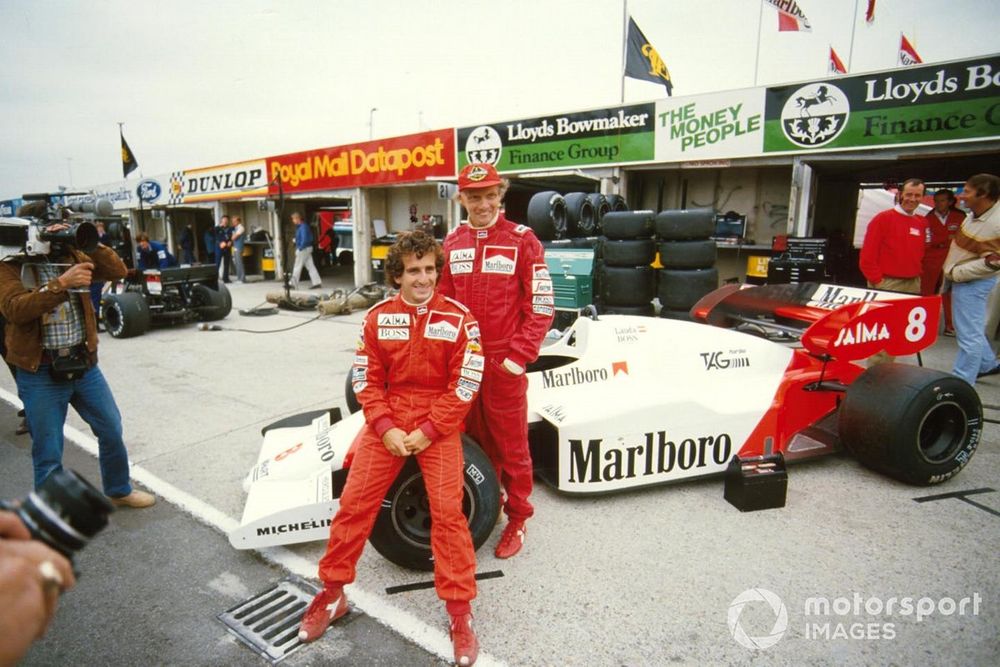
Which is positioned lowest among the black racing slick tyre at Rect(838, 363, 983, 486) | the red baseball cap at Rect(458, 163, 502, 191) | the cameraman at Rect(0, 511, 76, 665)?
the black racing slick tyre at Rect(838, 363, 983, 486)

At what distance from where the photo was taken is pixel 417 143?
45.8 feet

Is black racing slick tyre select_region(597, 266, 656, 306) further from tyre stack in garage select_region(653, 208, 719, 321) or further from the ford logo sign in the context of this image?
the ford logo sign

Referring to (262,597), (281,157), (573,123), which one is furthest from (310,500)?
(281,157)

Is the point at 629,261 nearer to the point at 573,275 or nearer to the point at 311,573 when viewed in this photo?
the point at 573,275

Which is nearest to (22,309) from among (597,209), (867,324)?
(867,324)

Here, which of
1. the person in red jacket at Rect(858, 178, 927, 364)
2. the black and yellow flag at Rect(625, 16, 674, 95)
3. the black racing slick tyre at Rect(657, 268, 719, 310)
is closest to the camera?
the person in red jacket at Rect(858, 178, 927, 364)

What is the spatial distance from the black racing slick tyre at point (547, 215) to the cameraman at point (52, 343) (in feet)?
18.8

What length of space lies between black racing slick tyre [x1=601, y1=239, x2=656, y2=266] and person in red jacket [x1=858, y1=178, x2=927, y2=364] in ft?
8.62

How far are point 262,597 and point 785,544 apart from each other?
254 centimetres

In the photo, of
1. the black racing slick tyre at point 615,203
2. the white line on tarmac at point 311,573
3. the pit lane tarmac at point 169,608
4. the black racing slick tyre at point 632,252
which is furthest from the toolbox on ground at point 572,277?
the pit lane tarmac at point 169,608

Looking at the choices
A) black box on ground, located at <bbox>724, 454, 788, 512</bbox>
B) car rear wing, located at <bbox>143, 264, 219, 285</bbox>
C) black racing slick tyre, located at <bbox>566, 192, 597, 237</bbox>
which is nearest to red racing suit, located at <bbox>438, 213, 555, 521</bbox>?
black box on ground, located at <bbox>724, 454, 788, 512</bbox>

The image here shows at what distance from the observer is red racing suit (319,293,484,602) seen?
2191 mm

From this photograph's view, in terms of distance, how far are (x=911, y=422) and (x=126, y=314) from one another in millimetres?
9811

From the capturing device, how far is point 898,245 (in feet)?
17.4
